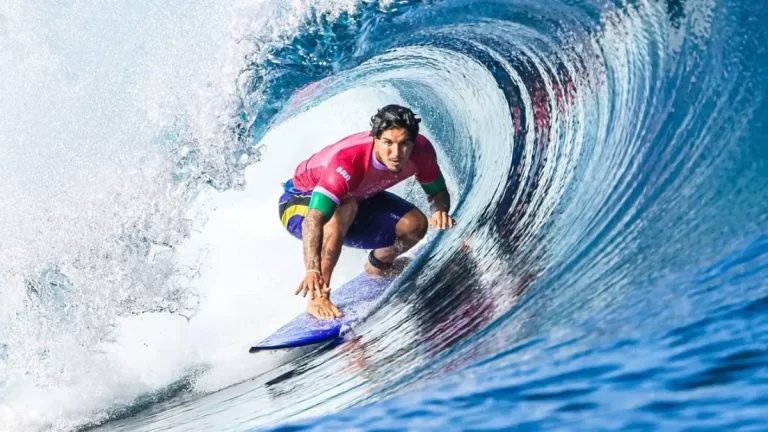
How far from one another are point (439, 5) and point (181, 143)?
1798mm

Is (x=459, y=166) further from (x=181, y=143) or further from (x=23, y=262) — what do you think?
(x=23, y=262)

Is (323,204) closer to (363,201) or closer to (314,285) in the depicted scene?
(314,285)

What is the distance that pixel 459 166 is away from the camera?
6102 millimetres

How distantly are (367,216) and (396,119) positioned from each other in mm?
831

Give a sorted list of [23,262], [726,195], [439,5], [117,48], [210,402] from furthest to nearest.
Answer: [117,48] < [23,262] < [439,5] < [210,402] < [726,195]

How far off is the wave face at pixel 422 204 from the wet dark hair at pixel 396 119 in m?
0.82

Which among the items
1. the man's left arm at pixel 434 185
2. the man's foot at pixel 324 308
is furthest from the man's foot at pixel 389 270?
the man's foot at pixel 324 308

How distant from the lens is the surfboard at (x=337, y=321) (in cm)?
404

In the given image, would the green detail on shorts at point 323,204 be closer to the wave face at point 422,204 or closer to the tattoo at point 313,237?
the tattoo at point 313,237

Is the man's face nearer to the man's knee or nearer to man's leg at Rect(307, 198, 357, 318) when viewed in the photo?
man's leg at Rect(307, 198, 357, 318)

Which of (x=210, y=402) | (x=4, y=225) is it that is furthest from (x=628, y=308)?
(x=4, y=225)

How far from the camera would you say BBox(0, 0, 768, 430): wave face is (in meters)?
2.34

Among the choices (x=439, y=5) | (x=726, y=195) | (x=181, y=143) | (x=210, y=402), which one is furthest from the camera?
(x=181, y=143)

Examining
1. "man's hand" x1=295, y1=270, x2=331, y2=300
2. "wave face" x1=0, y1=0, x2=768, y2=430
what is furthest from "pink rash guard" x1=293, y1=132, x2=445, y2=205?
"wave face" x1=0, y1=0, x2=768, y2=430
